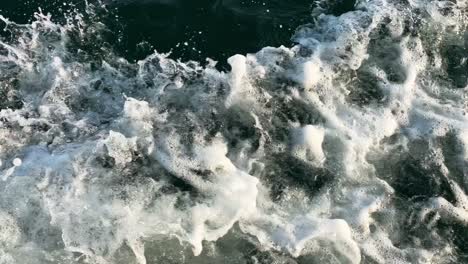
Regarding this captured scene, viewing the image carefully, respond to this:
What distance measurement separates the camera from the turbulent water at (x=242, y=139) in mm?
5492

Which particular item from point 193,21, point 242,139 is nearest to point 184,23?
point 193,21

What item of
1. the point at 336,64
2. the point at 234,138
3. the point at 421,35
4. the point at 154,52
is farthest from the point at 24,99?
the point at 421,35

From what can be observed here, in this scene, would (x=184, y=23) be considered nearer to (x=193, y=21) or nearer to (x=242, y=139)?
(x=193, y=21)

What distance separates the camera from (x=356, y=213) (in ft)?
18.8

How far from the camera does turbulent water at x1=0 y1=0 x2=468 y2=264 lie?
5.49 meters

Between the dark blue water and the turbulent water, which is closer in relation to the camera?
the turbulent water

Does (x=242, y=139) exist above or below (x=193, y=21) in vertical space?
below

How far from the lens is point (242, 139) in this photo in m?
6.14

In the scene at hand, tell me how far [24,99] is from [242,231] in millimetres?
2804

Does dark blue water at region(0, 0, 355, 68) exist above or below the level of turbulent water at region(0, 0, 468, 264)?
above

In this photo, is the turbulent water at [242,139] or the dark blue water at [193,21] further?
the dark blue water at [193,21]

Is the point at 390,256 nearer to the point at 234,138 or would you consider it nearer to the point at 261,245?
the point at 261,245

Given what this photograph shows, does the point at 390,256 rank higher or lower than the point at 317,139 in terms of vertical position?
lower

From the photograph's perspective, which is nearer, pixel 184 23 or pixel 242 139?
pixel 242 139
